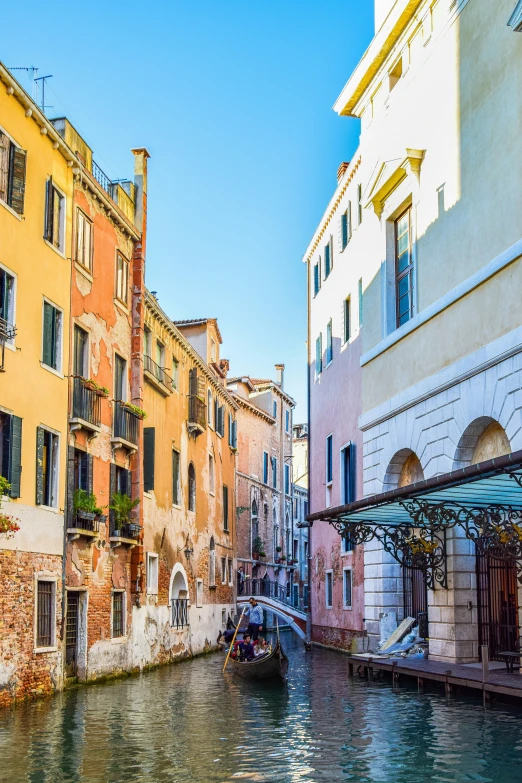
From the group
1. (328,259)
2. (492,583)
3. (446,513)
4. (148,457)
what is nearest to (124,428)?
(148,457)

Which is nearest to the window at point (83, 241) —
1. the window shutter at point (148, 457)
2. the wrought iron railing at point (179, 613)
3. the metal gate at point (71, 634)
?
the window shutter at point (148, 457)

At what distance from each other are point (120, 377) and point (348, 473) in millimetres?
7314

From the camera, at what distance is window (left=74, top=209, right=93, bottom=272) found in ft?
64.8

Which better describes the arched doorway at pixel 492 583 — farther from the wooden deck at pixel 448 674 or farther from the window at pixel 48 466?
the window at pixel 48 466

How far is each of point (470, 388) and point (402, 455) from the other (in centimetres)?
347

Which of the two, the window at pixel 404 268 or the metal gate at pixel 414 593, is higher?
the window at pixel 404 268

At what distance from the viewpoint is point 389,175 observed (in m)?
18.1

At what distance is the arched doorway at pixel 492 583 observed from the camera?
1487cm

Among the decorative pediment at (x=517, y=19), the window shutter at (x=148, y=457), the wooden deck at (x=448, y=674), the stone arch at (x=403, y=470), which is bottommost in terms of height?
the wooden deck at (x=448, y=674)

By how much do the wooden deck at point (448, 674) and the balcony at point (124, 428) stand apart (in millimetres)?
6478

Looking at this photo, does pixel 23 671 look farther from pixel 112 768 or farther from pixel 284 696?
pixel 112 768

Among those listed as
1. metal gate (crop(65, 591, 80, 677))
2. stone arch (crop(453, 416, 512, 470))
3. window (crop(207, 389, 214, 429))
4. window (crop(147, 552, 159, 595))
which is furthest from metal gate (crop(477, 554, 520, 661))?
window (crop(207, 389, 214, 429))

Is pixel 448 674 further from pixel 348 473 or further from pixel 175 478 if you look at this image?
pixel 175 478

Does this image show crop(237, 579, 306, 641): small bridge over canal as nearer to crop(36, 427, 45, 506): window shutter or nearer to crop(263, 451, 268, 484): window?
crop(263, 451, 268, 484): window
